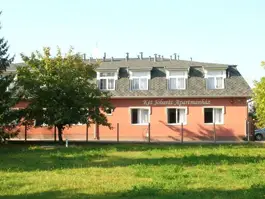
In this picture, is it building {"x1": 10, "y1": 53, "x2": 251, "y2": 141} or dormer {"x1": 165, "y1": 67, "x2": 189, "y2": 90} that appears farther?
dormer {"x1": 165, "y1": 67, "x2": 189, "y2": 90}

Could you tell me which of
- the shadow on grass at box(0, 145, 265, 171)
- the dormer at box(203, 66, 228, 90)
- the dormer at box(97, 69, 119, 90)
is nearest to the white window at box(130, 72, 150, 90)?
the dormer at box(97, 69, 119, 90)

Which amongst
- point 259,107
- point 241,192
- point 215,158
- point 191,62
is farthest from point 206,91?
point 241,192

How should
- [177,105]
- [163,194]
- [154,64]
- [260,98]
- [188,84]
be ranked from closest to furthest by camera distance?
1. [163,194]
2. [260,98]
3. [177,105]
4. [188,84]
5. [154,64]

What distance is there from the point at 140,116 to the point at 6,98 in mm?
14352

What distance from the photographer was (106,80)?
40.9 meters

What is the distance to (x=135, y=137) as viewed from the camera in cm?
3756

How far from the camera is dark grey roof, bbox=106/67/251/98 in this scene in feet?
126

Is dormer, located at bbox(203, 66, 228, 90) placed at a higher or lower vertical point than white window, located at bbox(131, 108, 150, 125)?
higher

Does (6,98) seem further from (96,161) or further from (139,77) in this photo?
(139,77)

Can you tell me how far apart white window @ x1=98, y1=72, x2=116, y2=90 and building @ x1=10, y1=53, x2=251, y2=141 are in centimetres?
20

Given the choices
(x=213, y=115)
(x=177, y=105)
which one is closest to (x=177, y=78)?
(x=177, y=105)

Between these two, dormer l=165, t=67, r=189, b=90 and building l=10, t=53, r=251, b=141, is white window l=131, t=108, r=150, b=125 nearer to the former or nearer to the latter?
building l=10, t=53, r=251, b=141

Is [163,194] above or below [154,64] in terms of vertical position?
below

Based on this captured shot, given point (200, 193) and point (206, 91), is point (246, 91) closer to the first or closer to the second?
point (206, 91)
